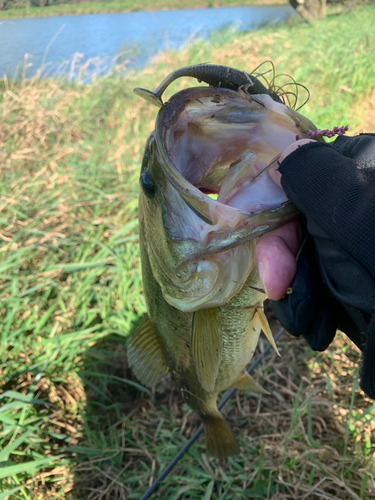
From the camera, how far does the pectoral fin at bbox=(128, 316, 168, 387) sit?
1678 millimetres

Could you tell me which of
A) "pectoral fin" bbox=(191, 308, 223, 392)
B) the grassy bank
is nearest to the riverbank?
the grassy bank

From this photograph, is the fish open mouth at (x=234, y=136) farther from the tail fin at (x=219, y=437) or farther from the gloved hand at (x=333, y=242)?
the tail fin at (x=219, y=437)

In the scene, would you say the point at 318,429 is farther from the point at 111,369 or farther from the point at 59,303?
the point at 59,303

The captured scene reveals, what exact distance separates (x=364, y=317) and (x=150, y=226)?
0.72 metres

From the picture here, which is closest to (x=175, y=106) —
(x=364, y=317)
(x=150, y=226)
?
(x=150, y=226)

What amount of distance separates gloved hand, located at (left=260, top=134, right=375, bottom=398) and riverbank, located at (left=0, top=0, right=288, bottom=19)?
3.43 m

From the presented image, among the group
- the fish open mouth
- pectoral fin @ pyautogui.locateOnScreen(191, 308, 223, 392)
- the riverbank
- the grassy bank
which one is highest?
the riverbank

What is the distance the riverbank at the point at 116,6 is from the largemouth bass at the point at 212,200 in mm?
3042

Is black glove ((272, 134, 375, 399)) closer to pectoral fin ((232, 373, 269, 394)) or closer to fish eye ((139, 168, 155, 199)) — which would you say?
fish eye ((139, 168, 155, 199))

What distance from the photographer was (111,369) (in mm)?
2701

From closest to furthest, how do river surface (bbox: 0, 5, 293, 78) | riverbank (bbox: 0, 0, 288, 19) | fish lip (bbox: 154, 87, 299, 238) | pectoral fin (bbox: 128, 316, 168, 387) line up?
1. fish lip (bbox: 154, 87, 299, 238)
2. pectoral fin (bbox: 128, 316, 168, 387)
3. riverbank (bbox: 0, 0, 288, 19)
4. river surface (bbox: 0, 5, 293, 78)

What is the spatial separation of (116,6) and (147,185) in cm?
990

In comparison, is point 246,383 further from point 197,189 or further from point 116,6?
point 116,6

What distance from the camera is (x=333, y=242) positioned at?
0.87 metres
